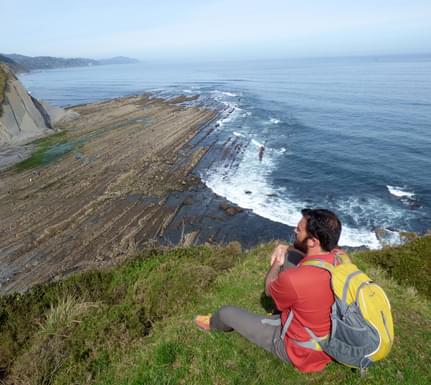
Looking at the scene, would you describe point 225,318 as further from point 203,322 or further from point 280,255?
point 280,255

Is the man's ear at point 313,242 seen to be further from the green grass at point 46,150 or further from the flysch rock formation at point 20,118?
the flysch rock formation at point 20,118

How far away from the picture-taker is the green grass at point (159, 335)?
15.2ft

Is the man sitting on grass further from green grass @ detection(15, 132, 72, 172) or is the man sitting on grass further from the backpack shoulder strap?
green grass @ detection(15, 132, 72, 172)

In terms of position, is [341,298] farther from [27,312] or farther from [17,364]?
[27,312]

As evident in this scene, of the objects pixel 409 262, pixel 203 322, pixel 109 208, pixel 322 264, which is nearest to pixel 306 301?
pixel 322 264

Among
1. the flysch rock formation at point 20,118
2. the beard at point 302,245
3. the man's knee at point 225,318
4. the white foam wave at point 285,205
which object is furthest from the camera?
the flysch rock formation at point 20,118

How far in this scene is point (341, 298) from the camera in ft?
11.6

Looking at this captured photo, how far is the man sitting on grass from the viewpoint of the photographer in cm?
367

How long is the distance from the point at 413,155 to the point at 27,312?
35.8 m

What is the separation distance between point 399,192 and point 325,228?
2636 cm

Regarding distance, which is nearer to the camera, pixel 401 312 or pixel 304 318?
pixel 304 318

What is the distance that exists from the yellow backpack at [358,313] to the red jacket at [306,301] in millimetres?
85

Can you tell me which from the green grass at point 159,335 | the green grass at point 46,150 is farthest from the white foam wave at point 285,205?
the green grass at point 46,150

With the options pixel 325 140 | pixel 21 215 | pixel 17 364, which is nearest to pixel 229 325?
pixel 17 364
